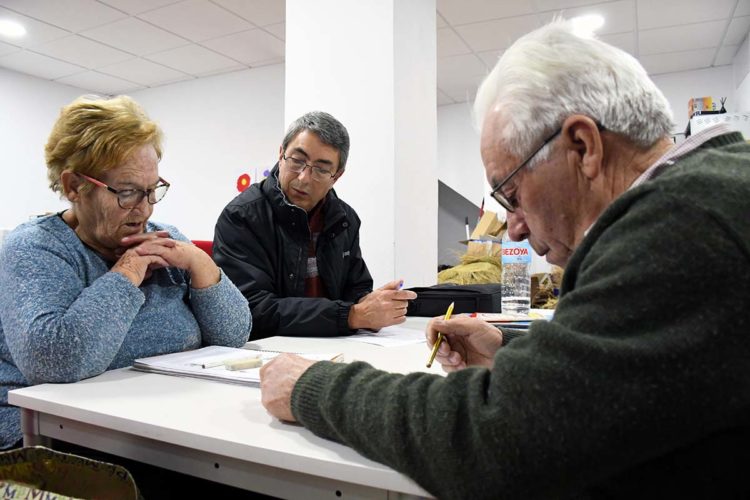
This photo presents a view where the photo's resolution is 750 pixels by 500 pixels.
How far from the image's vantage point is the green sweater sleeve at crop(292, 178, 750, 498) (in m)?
0.51

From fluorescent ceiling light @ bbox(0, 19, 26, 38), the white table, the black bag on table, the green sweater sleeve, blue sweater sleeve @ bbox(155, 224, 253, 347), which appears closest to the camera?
the green sweater sleeve

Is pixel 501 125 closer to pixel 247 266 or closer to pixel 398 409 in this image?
pixel 398 409

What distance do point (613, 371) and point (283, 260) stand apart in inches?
57.1

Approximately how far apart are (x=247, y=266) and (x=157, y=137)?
57 cm

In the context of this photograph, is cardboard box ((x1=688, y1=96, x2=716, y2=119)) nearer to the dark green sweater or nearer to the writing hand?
the writing hand

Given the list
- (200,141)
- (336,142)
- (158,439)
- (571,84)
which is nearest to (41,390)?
(158,439)

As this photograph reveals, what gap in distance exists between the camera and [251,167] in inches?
210

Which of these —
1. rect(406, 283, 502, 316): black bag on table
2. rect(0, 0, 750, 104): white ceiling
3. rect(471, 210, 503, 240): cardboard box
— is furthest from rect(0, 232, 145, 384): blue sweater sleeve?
rect(471, 210, 503, 240): cardboard box

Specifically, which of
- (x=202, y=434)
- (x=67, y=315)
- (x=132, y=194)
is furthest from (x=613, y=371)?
(x=132, y=194)

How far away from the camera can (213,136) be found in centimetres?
555

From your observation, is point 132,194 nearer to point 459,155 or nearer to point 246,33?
point 246,33

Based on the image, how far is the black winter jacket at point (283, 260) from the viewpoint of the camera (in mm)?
1654

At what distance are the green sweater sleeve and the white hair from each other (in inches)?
7.4

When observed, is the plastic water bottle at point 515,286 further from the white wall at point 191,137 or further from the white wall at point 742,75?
the white wall at point 191,137
